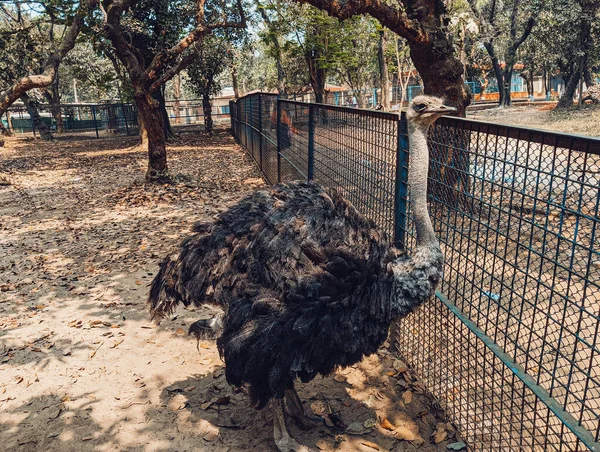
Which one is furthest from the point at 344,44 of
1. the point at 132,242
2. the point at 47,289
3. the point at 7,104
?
the point at 47,289

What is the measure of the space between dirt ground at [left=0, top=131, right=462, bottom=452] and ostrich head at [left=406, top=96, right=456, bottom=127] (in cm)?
150

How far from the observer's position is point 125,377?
3586 mm

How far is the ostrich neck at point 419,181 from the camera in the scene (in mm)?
2754

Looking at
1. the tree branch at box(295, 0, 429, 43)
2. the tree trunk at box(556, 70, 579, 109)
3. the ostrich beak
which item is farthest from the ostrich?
the tree trunk at box(556, 70, 579, 109)

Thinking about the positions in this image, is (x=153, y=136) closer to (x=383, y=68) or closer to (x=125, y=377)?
(x=125, y=377)

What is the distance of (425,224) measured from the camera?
2.76 m

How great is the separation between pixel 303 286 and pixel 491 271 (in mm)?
1521

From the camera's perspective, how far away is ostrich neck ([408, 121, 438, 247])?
2.75 meters

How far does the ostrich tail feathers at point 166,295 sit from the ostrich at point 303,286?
3 cm

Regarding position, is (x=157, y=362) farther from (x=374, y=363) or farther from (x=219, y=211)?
(x=374, y=363)

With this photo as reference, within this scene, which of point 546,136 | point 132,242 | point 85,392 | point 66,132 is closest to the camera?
point 546,136

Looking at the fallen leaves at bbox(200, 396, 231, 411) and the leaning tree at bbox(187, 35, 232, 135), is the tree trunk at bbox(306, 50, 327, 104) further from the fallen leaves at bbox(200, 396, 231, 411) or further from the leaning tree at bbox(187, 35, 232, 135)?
the fallen leaves at bbox(200, 396, 231, 411)

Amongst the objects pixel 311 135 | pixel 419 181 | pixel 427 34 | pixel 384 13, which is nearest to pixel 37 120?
pixel 384 13

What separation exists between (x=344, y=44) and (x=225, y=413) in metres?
18.2
